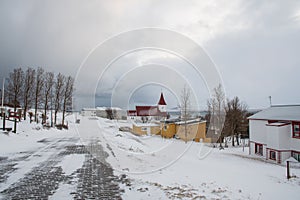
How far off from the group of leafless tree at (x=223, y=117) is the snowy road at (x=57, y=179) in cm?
2481

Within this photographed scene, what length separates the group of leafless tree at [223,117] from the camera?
30141 mm

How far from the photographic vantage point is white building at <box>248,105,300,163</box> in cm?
1861

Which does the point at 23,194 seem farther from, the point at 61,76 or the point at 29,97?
the point at 61,76

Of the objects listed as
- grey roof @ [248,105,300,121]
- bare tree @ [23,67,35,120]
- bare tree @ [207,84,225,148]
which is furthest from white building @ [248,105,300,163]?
bare tree @ [23,67,35,120]

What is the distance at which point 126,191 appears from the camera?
5500 mm

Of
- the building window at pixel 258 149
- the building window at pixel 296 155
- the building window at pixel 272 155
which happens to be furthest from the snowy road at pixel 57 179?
the building window at pixel 258 149

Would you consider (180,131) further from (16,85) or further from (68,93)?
(16,85)

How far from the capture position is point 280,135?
19.0 m

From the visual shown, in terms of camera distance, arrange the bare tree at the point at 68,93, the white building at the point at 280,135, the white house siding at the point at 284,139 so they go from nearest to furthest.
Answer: the white building at the point at 280,135
the white house siding at the point at 284,139
the bare tree at the point at 68,93

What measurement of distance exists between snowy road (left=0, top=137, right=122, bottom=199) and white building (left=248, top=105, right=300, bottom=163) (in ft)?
61.7

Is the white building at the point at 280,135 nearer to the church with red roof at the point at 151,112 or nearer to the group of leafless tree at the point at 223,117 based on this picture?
the group of leafless tree at the point at 223,117

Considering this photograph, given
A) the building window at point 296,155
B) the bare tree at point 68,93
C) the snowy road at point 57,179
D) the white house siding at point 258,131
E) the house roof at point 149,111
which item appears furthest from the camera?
the house roof at point 149,111

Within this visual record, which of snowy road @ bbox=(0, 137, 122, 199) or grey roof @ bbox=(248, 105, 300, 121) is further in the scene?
grey roof @ bbox=(248, 105, 300, 121)

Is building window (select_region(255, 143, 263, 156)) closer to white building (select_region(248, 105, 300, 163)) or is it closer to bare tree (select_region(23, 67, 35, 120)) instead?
white building (select_region(248, 105, 300, 163))
